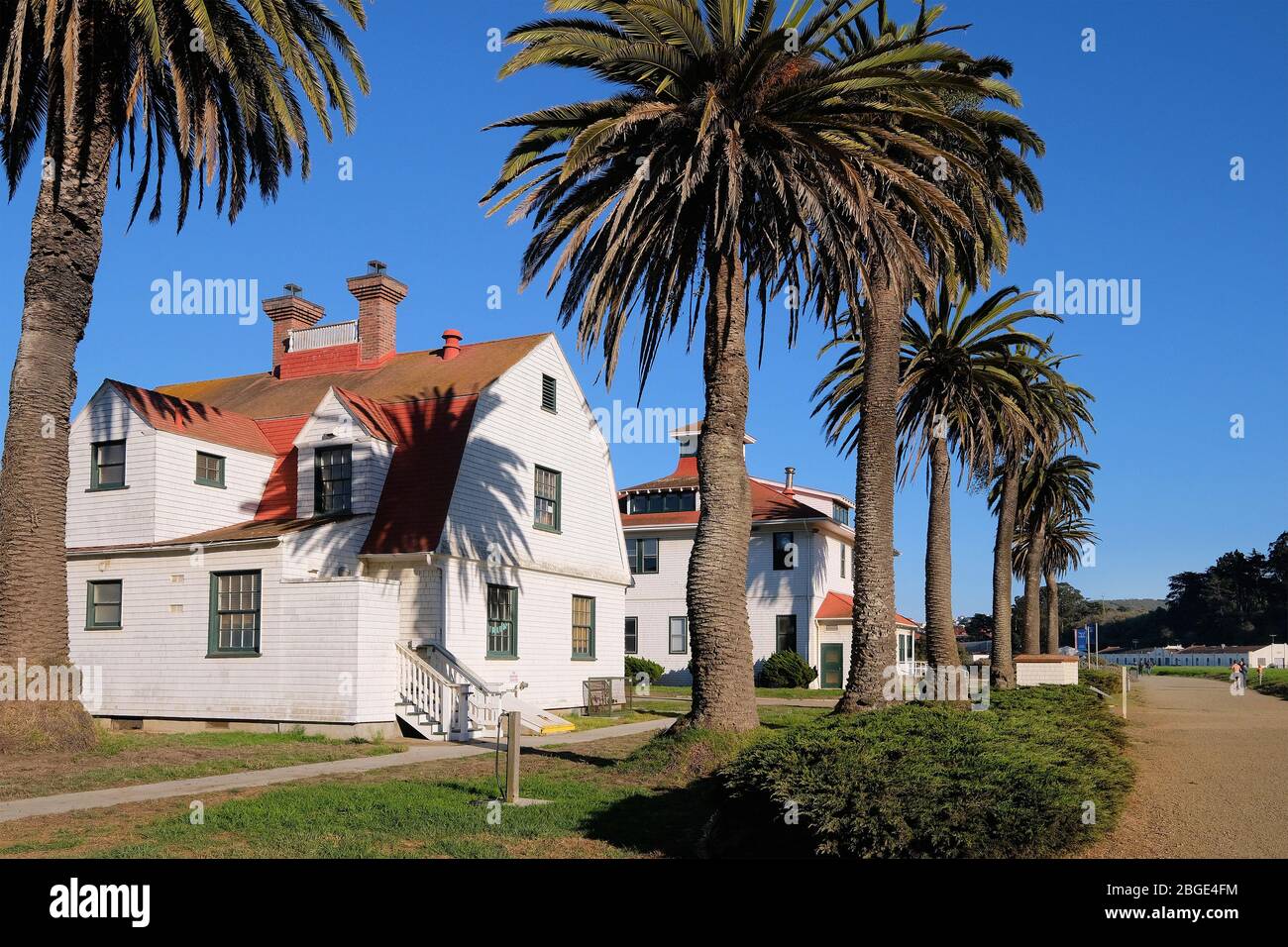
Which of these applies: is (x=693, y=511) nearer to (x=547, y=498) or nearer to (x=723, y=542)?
(x=547, y=498)

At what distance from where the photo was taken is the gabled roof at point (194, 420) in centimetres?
2392

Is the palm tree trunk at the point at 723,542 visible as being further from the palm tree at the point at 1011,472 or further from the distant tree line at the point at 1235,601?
the distant tree line at the point at 1235,601

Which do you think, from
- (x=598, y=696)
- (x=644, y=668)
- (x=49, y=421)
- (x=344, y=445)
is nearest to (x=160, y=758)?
(x=49, y=421)

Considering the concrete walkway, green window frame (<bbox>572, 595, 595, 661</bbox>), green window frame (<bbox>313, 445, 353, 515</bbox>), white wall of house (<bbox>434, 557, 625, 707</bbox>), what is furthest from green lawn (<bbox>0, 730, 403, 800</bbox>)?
green window frame (<bbox>572, 595, 595, 661</bbox>)

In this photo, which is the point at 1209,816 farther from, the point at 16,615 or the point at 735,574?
the point at 16,615

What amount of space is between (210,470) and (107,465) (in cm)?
212

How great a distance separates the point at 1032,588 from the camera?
47.4m

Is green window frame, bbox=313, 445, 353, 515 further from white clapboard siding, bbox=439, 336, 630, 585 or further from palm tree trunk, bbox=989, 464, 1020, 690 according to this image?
palm tree trunk, bbox=989, 464, 1020, 690

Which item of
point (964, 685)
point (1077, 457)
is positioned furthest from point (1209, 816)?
point (1077, 457)

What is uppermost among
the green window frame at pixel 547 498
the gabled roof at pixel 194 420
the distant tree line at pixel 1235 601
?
the gabled roof at pixel 194 420

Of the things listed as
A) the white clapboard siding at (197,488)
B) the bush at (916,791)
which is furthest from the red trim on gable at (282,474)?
the bush at (916,791)

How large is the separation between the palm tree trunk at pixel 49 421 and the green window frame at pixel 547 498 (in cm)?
1079

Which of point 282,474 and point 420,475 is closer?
point 420,475
